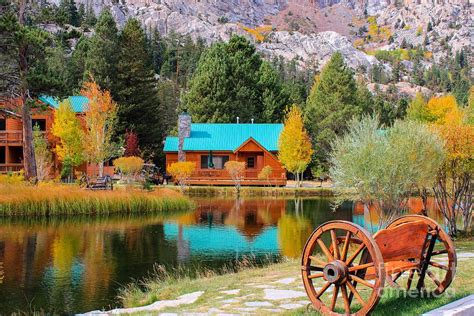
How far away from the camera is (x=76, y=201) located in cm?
2191

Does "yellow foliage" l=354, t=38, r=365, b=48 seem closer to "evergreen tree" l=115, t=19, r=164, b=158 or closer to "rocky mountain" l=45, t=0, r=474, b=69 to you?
"rocky mountain" l=45, t=0, r=474, b=69

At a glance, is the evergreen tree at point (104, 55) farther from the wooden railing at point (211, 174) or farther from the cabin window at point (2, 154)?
the wooden railing at point (211, 174)

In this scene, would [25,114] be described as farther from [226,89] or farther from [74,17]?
[74,17]

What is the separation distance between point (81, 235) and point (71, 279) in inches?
239

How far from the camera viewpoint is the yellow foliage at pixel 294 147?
38.6 meters

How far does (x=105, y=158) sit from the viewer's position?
35.8 meters

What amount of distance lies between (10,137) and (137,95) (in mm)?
11864

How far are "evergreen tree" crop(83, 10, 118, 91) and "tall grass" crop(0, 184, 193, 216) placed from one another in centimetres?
2281

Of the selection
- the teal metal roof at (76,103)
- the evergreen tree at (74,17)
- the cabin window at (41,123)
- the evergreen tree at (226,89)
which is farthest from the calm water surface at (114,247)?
the evergreen tree at (74,17)

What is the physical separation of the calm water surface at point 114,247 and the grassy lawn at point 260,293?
3.12ft

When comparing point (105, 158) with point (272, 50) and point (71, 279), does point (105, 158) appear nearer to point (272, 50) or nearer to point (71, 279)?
point (71, 279)

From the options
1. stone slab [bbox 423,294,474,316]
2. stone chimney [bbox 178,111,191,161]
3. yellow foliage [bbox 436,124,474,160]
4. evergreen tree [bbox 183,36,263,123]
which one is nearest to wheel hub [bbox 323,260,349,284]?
stone slab [bbox 423,294,474,316]

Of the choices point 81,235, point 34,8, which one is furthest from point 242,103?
point 81,235

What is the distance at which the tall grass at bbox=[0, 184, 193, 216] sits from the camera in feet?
68.0
